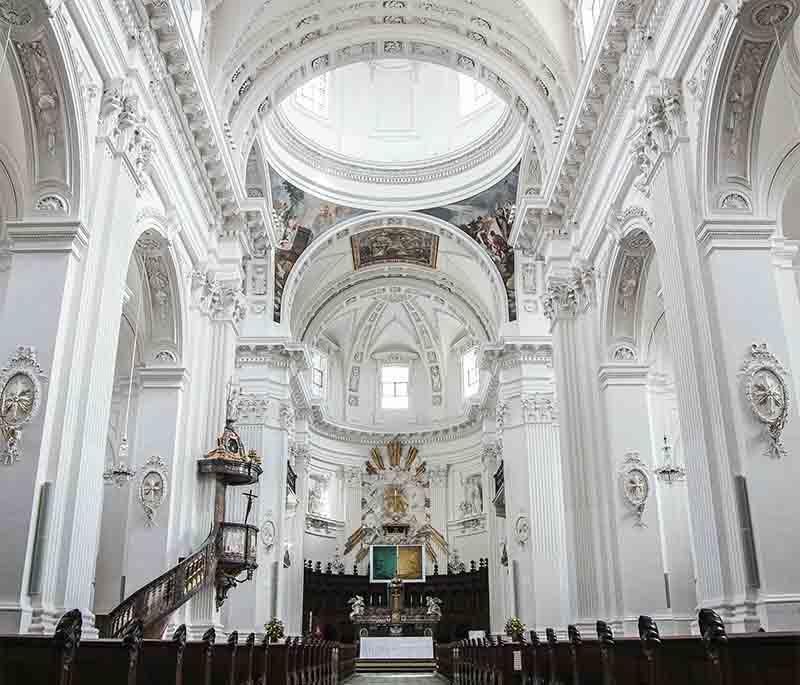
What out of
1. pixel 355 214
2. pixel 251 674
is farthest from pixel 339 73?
pixel 251 674

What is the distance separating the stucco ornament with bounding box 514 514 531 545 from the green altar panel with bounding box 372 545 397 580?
411 inches

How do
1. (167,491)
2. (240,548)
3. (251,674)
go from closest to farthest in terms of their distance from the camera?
1. (251,674)
2. (167,491)
3. (240,548)

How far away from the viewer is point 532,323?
21.3 m

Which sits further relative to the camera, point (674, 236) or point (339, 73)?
point (339, 73)

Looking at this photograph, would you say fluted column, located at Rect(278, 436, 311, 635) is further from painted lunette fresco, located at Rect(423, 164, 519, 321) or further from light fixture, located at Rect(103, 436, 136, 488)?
light fixture, located at Rect(103, 436, 136, 488)

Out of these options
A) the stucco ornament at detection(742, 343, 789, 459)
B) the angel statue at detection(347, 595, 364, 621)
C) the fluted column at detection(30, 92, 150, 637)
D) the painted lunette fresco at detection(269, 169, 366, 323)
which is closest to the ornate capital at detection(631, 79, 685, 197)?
the stucco ornament at detection(742, 343, 789, 459)

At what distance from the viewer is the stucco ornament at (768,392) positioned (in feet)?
25.1

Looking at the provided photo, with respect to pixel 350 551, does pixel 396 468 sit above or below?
above

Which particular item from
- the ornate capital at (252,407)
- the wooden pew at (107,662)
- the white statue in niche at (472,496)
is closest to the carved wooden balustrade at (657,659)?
the wooden pew at (107,662)

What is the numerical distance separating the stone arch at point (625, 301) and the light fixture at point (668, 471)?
1474mm

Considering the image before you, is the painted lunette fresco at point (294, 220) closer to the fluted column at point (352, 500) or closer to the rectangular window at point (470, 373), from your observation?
the rectangular window at point (470, 373)

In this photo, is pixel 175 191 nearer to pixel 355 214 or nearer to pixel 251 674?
pixel 251 674

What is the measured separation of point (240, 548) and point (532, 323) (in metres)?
11.1

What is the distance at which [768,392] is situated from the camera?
7750mm
